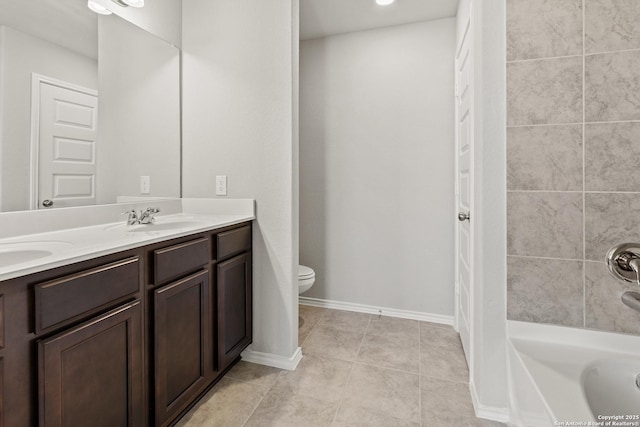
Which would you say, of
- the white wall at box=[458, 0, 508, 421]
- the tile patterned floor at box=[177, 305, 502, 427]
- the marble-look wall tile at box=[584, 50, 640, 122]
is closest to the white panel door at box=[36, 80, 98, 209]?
the tile patterned floor at box=[177, 305, 502, 427]

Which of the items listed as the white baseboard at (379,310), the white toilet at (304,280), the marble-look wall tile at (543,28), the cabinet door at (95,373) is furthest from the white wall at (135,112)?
the marble-look wall tile at (543,28)

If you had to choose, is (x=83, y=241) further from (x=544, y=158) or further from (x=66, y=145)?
(x=544, y=158)

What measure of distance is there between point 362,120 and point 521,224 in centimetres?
165

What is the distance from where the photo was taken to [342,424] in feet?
4.86

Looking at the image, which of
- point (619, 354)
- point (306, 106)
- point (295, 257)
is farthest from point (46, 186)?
point (619, 354)

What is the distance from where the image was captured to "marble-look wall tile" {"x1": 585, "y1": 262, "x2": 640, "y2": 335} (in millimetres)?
1298

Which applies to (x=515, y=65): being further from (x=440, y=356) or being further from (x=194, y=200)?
(x=194, y=200)

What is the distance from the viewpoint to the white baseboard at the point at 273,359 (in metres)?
1.93

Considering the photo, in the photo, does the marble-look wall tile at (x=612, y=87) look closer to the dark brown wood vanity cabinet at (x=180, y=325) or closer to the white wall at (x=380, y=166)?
the white wall at (x=380, y=166)

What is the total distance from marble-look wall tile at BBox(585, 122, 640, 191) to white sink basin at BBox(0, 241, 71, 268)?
2049 millimetres

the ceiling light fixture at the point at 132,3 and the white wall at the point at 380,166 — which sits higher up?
the ceiling light fixture at the point at 132,3

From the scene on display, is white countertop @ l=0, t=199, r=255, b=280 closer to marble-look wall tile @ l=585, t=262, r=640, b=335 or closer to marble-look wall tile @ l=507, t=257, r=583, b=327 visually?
marble-look wall tile @ l=507, t=257, r=583, b=327

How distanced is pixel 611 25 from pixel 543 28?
235mm

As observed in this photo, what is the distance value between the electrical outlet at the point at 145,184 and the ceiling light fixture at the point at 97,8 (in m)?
0.87
